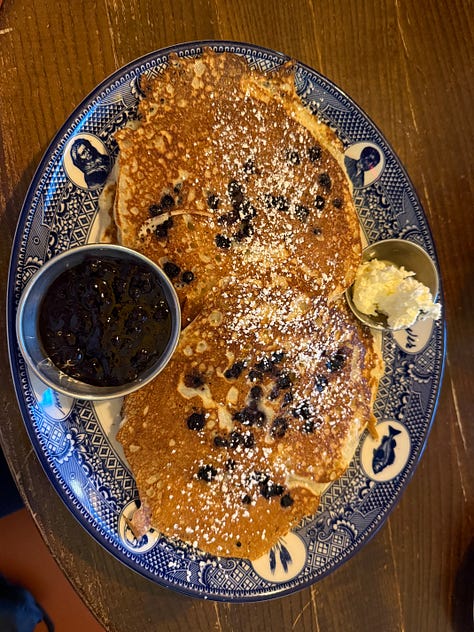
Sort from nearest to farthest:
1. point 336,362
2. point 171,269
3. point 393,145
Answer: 1. point 171,269
2. point 336,362
3. point 393,145

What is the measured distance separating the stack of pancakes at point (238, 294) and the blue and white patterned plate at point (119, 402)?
54 mm

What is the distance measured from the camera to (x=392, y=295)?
1370mm

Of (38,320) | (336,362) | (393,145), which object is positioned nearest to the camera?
(38,320)

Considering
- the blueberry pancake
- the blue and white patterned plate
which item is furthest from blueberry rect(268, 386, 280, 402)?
the blue and white patterned plate

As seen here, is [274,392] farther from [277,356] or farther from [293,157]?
[293,157]

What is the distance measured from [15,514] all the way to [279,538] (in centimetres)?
103

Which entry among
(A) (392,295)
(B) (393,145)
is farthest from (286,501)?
(B) (393,145)

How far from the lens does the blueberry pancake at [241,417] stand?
4.36ft

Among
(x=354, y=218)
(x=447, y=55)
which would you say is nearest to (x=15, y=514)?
(x=354, y=218)

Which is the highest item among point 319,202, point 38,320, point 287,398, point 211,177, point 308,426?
point 211,177

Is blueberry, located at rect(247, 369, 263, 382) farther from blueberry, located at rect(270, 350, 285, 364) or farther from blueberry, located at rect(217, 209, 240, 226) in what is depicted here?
blueberry, located at rect(217, 209, 240, 226)

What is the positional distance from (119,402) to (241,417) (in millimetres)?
338

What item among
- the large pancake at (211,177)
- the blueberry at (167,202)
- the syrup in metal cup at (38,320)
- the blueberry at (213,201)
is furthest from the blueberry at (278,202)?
the syrup in metal cup at (38,320)

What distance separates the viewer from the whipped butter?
Result: 4.37ft
